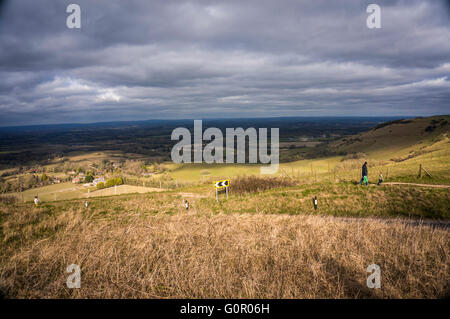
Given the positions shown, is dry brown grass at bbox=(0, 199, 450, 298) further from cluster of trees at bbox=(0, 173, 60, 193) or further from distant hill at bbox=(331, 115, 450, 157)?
cluster of trees at bbox=(0, 173, 60, 193)

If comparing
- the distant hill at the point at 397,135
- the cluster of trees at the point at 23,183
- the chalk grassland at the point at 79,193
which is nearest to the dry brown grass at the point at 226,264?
the chalk grassland at the point at 79,193

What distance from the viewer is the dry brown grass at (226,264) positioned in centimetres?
365

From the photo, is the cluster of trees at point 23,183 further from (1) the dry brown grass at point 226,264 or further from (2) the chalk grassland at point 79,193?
(1) the dry brown grass at point 226,264

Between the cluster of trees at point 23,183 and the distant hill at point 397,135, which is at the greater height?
the distant hill at point 397,135

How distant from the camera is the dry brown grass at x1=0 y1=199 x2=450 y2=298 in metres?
3.65

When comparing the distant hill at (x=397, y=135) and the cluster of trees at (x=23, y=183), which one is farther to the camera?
the distant hill at (x=397, y=135)

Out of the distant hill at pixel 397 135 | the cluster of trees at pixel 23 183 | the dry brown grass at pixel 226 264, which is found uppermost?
the distant hill at pixel 397 135

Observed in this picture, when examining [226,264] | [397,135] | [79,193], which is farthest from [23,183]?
[397,135]

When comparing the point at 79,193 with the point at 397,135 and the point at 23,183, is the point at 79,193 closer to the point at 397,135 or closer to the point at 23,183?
the point at 23,183

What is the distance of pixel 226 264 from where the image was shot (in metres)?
4.46

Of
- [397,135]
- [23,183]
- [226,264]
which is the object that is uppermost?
[397,135]

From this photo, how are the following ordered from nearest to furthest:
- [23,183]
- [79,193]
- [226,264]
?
[226,264] < [79,193] < [23,183]
